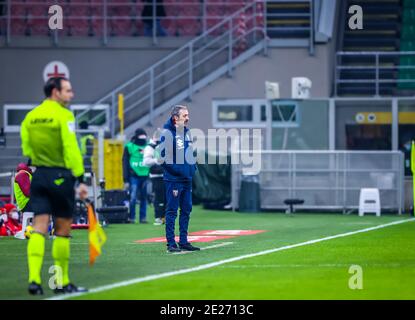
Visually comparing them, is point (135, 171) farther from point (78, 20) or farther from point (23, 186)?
point (78, 20)

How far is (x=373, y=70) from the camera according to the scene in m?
36.5

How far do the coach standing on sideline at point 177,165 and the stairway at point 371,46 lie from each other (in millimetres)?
18370

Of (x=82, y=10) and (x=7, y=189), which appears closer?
(x=7, y=189)

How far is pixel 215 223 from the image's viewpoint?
25.8 meters

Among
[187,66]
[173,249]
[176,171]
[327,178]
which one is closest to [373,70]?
[187,66]

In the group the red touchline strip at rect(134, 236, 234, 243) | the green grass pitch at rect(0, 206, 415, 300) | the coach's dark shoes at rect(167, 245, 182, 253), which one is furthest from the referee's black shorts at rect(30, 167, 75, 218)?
the red touchline strip at rect(134, 236, 234, 243)

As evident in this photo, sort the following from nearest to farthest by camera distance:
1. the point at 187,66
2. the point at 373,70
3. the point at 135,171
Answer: the point at 135,171, the point at 373,70, the point at 187,66

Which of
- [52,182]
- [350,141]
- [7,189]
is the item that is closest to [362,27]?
[350,141]

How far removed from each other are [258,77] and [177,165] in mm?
18399

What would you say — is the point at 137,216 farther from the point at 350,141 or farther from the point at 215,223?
the point at 350,141

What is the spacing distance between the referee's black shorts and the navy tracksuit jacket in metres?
4.33

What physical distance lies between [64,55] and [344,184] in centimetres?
1097

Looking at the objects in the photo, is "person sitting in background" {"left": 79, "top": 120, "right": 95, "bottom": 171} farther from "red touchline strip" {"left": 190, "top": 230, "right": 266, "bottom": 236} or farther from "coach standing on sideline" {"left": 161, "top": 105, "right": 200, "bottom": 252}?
"coach standing on sideline" {"left": 161, "top": 105, "right": 200, "bottom": 252}

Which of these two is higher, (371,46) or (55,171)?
(371,46)
